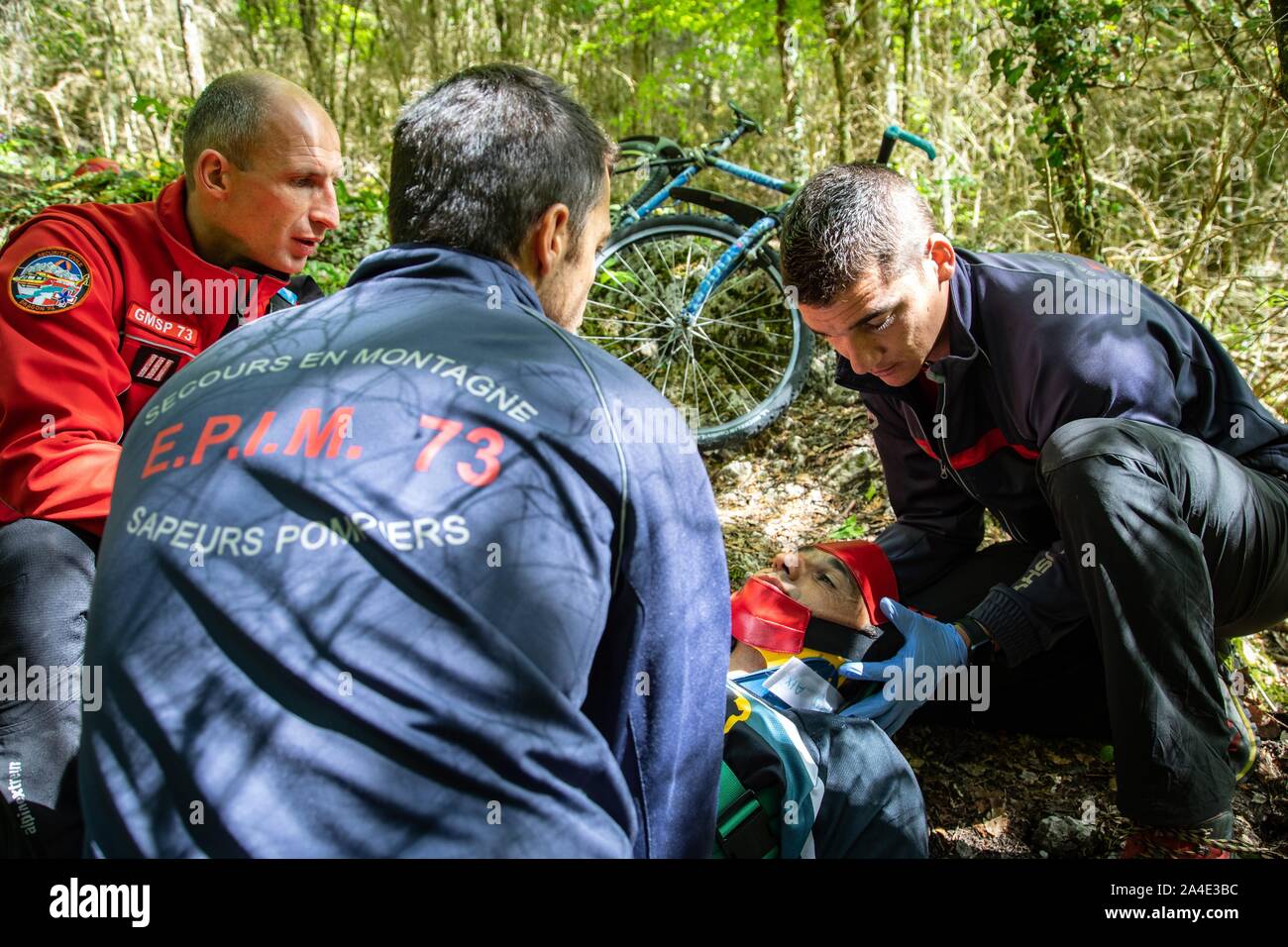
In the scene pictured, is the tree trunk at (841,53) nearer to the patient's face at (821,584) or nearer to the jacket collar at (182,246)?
the patient's face at (821,584)

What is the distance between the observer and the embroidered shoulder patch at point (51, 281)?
2.28m

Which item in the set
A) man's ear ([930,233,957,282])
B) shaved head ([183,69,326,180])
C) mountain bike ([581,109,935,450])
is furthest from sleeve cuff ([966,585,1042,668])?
shaved head ([183,69,326,180])

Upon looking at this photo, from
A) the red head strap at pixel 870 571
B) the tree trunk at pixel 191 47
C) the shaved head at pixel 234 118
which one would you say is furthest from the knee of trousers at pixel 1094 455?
the tree trunk at pixel 191 47

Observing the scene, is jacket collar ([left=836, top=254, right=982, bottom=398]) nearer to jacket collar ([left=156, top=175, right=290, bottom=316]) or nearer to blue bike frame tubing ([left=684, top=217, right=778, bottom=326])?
jacket collar ([left=156, top=175, right=290, bottom=316])

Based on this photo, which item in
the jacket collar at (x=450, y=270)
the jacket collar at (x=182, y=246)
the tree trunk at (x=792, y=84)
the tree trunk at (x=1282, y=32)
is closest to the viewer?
the jacket collar at (x=450, y=270)

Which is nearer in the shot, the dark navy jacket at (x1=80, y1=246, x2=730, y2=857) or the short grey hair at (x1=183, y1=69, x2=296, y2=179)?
the dark navy jacket at (x1=80, y1=246, x2=730, y2=857)

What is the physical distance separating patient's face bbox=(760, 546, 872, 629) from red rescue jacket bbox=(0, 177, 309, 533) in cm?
167

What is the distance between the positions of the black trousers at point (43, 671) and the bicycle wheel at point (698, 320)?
295 centimetres

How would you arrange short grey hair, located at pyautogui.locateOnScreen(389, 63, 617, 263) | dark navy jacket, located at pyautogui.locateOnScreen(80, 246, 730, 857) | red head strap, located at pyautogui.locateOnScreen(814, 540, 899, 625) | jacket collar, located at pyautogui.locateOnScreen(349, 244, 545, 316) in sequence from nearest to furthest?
dark navy jacket, located at pyautogui.locateOnScreen(80, 246, 730, 857) < jacket collar, located at pyautogui.locateOnScreen(349, 244, 545, 316) < short grey hair, located at pyautogui.locateOnScreen(389, 63, 617, 263) < red head strap, located at pyautogui.locateOnScreen(814, 540, 899, 625)

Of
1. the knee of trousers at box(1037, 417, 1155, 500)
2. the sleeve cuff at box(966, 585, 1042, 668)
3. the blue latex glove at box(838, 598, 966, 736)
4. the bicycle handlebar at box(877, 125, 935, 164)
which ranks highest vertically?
the bicycle handlebar at box(877, 125, 935, 164)

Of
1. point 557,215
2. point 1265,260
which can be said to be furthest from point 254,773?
point 1265,260

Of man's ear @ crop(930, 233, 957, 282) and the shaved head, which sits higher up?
the shaved head

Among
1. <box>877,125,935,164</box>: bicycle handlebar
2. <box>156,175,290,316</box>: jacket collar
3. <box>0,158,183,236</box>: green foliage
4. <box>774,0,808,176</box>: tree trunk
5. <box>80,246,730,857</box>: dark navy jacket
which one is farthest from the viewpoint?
<box>774,0,808,176</box>: tree trunk

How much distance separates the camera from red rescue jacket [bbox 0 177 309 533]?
209 centimetres
